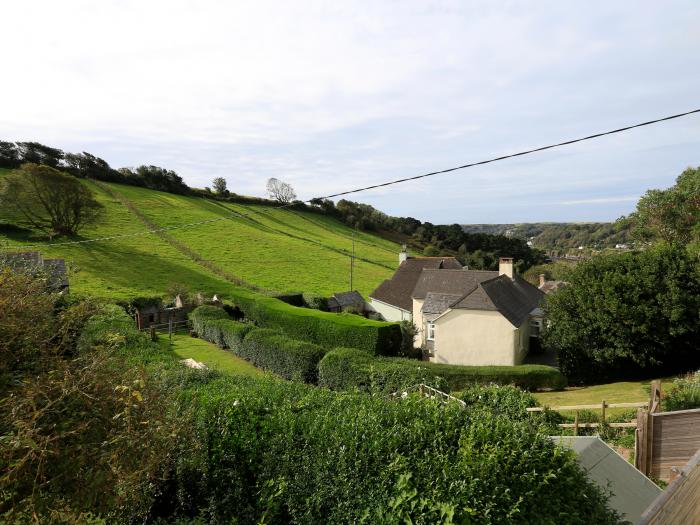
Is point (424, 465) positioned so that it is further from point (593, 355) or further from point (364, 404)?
point (593, 355)

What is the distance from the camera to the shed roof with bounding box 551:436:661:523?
605 centimetres

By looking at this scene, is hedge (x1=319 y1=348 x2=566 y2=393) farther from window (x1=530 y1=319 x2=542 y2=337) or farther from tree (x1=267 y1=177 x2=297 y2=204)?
tree (x1=267 y1=177 x2=297 y2=204)

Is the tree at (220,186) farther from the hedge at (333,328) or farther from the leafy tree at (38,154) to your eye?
the hedge at (333,328)

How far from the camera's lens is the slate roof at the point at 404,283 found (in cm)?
3941

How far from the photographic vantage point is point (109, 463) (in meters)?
3.68

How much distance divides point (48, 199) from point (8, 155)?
24249 millimetres

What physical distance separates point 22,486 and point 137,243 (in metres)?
53.2

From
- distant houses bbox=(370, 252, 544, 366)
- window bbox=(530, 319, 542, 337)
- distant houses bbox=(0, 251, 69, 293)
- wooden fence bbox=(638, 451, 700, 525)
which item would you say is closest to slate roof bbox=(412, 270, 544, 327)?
distant houses bbox=(370, 252, 544, 366)

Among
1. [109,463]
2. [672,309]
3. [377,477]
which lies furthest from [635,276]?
[109,463]

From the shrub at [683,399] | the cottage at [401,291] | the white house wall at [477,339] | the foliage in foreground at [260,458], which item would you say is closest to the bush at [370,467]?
the foliage in foreground at [260,458]

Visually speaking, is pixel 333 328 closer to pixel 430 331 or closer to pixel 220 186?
pixel 430 331

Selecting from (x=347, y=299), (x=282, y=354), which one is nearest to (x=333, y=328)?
(x=282, y=354)

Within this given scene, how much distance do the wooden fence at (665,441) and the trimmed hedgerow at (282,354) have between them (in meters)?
12.7

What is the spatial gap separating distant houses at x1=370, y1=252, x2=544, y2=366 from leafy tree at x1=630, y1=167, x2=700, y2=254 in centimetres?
1201
